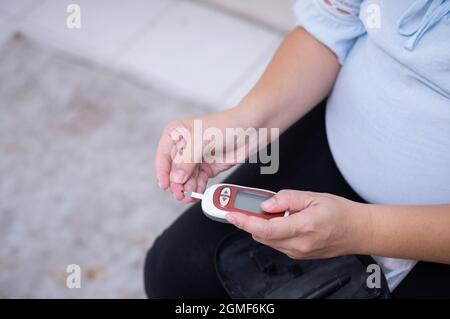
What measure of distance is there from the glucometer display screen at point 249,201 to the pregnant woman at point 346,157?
0.03m

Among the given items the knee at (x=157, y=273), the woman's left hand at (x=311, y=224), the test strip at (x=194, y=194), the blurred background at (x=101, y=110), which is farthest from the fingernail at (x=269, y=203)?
the blurred background at (x=101, y=110)

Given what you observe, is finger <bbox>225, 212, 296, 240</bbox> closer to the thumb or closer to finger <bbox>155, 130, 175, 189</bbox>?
the thumb

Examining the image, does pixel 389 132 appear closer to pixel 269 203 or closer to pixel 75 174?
pixel 269 203

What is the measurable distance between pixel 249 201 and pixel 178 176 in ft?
0.39

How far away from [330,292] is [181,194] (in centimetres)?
25

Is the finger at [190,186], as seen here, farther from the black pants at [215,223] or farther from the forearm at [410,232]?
the forearm at [410,232]

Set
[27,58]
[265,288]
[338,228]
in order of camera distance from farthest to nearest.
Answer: [27,58] → [265,288] → [338,228]

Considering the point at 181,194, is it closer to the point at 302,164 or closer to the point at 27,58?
the point at 302,164

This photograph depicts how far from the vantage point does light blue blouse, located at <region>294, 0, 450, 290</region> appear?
0.61m

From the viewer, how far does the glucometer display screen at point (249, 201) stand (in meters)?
0.63

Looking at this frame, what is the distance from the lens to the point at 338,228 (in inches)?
23.6

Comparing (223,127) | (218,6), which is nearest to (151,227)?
(223,127)

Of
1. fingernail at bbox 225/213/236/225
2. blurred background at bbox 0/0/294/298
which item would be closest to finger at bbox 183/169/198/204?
fingernail at bbox 225/213/236/225

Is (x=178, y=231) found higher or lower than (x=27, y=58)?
lower
